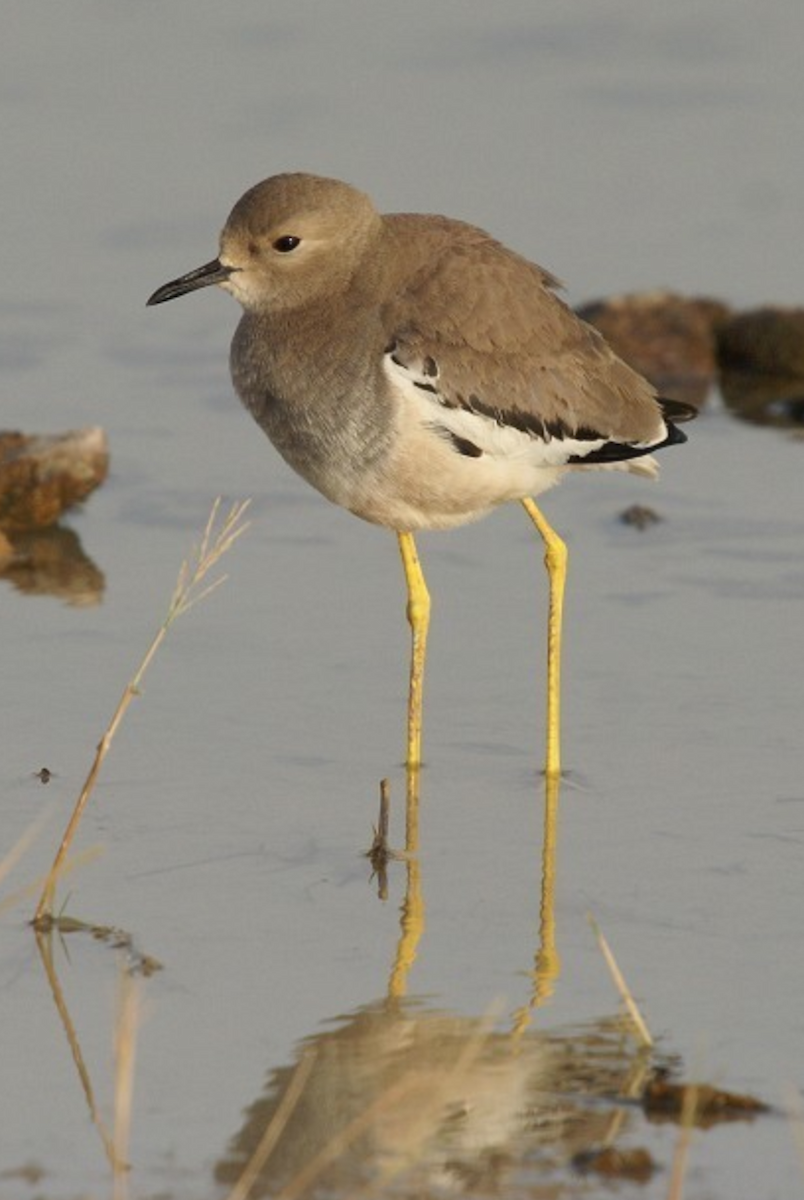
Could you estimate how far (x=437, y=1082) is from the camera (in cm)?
622

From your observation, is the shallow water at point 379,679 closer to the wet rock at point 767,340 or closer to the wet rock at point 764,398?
the wet rock at point 764,398

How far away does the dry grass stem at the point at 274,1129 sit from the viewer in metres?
5.56

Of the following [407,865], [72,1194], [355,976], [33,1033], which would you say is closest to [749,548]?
[407,865]

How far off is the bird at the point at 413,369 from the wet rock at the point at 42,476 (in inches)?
72.0

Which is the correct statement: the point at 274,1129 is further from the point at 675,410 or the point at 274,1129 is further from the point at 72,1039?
the point at 675,410

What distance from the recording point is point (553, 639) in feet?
27.8

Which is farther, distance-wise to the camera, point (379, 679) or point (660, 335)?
point (660, 335)

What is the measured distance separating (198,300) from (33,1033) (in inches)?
298

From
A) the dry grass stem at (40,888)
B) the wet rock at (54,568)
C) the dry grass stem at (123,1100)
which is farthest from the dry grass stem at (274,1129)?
the wet rock at (54,568)

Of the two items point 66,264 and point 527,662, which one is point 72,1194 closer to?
point 527,662

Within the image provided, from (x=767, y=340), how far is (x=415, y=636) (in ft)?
14.4

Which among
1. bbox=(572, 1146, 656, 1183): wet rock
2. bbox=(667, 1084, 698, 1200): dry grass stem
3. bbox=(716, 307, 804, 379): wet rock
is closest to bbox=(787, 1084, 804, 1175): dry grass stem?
bbox=(667, 1084, 698, 1200): dry grass stem

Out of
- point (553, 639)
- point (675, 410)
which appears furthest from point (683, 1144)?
point (675, 410)

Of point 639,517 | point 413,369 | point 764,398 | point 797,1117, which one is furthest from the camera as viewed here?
point 764,398
